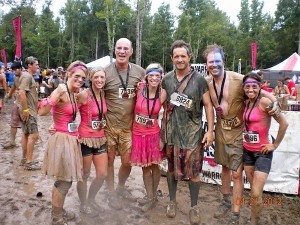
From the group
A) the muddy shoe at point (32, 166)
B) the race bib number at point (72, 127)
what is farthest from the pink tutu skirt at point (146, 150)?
the muddy shoe at point (32, 166)

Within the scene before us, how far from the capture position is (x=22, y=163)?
5461mm

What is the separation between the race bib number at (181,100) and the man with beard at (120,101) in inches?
22.0

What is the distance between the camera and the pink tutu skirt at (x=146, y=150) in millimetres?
3691

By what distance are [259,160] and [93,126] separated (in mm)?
1822

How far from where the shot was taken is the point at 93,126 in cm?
348

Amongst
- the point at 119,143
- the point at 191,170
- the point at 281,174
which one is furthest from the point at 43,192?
the point at 281,174

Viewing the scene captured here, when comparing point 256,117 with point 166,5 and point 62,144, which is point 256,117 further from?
point 166,5

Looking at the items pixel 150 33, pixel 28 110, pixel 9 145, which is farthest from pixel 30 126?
pixel 150 33

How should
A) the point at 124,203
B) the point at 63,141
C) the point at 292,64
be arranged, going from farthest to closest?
1. the point at 292,64
2. the point at 124,203
3. the point at 63,141

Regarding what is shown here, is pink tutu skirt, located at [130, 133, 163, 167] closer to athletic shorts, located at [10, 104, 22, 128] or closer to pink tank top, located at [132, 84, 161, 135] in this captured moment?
pink tank top, located at [132, 84, 161, 135]

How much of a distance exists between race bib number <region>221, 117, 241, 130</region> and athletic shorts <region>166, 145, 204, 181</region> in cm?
39

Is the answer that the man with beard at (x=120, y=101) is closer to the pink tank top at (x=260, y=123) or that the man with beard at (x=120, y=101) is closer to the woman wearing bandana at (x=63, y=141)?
the woman wearing bandana at (x=63, y=141)

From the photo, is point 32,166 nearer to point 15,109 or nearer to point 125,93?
point 15,109

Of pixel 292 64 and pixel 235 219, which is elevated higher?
pixel 292 64
